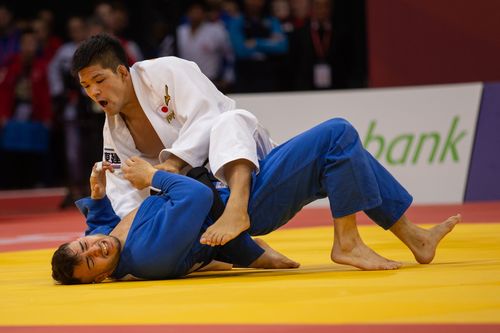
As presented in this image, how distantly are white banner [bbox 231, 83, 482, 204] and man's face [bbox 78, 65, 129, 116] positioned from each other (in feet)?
12.7

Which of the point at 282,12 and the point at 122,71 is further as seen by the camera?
the point at 282,12

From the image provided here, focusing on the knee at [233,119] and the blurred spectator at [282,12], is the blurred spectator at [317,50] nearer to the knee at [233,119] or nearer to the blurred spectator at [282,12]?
the blurred spectator at [282,12]

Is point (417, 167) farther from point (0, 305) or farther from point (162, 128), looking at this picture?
point (0, 305)

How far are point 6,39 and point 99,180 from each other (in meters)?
7.08

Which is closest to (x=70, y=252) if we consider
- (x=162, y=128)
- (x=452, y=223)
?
(x=162, y=128)

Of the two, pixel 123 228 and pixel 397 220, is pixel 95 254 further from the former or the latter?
pixel 397 220

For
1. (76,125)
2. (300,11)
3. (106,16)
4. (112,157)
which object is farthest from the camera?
(76,125)

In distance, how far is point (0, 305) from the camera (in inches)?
122

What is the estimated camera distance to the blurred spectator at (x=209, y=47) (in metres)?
9.06

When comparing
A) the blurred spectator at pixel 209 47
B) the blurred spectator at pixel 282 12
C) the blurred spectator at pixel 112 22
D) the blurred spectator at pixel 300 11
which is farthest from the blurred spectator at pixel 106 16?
the blurred spectator at pixel 300 11

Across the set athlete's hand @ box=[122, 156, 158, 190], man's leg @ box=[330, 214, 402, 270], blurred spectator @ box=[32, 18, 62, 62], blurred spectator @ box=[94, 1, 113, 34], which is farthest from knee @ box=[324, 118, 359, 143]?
blurred spectator @ box=[32, 18, 62, 62]

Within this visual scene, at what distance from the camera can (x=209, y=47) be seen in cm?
908

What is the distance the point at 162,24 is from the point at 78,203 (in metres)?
5.92

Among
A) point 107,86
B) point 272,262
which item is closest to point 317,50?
point 107,86
